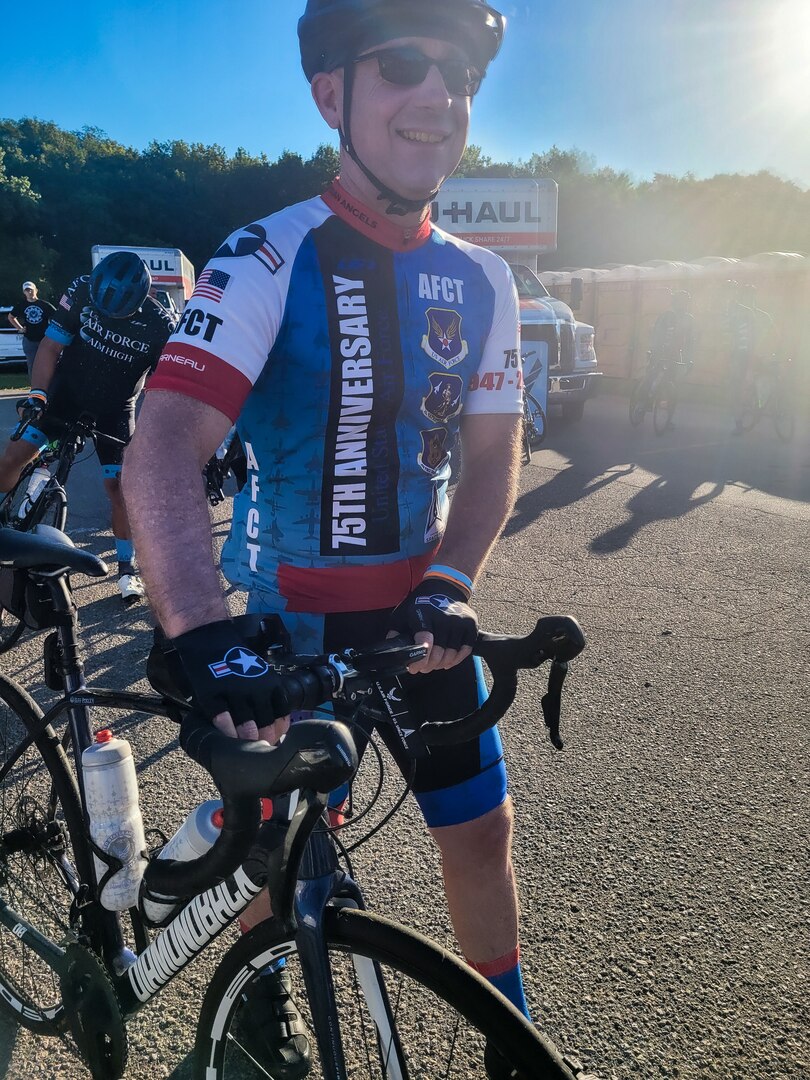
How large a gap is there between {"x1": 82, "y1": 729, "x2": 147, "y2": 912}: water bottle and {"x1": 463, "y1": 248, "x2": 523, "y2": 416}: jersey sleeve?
1150 mm

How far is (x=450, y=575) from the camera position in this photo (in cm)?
169

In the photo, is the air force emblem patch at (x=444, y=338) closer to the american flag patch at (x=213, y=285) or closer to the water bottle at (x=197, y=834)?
the american flag patch at (x=213, y=285)

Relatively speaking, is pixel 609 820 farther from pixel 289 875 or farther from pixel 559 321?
pixel 559 321

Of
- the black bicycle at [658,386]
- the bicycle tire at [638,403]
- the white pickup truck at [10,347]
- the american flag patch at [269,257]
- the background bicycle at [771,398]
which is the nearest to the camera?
the american flag patch at [269,257]

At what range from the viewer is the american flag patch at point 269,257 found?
61.8 inches

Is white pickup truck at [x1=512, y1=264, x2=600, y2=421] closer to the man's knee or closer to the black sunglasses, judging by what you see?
the black sunglasses

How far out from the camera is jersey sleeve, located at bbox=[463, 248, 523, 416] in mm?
1949

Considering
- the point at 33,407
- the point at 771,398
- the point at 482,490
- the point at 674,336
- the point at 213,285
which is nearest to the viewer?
the point at 213,285

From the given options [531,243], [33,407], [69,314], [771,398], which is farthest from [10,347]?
[33,407]

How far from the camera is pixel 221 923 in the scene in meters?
1.47

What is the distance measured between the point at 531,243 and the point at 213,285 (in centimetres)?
1679

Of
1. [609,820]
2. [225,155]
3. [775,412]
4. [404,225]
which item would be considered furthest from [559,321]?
[225,155]

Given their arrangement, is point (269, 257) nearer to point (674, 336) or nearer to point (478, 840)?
point (478, 840)

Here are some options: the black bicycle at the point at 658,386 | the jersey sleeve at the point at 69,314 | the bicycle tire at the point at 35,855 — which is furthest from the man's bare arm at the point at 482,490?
the black bicycle at the point at 658,386
